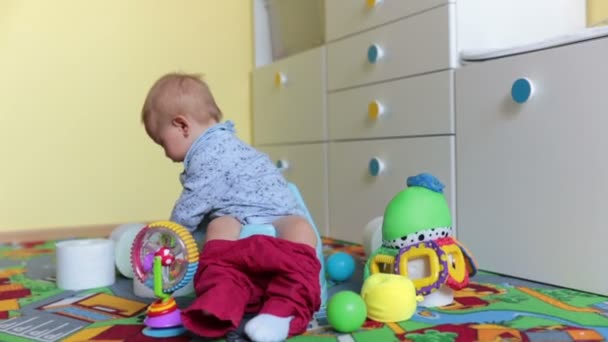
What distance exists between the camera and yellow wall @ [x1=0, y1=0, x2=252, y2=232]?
5.96ft

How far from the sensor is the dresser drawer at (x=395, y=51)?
1311mm

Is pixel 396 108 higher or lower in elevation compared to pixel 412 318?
higher

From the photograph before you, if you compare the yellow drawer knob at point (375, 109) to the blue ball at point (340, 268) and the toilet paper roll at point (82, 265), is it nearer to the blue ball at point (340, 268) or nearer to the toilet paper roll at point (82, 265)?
the blue ball at point (340, 268)

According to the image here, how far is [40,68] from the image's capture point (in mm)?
1840

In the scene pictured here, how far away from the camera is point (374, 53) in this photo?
151 centimetres

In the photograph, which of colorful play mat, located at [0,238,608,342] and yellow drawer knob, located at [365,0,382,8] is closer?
colorful play mat, located at [0,238,608,342]

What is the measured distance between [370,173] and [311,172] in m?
0.34

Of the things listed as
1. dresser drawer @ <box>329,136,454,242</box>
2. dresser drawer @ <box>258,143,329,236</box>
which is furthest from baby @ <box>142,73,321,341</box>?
dresser drawer @ <box>258,143,329,236</box>

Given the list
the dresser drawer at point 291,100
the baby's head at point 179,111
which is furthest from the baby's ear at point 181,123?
the dresser drawer at point 291,100

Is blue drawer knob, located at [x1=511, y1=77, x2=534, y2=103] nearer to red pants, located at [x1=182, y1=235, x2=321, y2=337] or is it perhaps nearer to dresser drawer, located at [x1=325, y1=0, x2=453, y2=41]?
dresser drawer, located at [x1=325, y1=0, x2=453, y2=41]

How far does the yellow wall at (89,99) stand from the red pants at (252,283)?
1.17 metres

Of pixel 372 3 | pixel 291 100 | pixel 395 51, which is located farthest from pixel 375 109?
pixel 291 100

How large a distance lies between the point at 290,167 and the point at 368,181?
466mm

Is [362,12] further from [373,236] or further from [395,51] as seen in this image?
[373,236]
